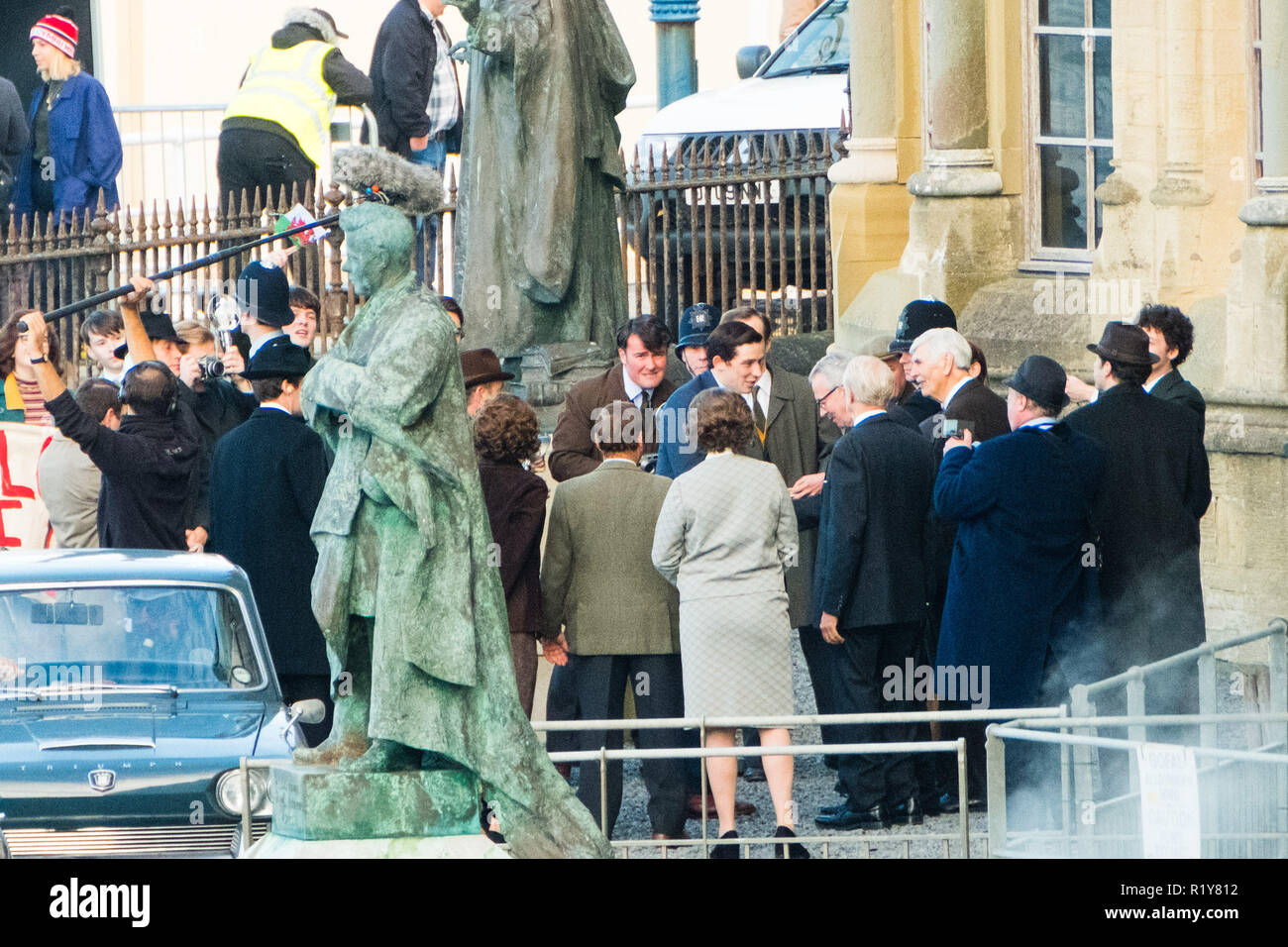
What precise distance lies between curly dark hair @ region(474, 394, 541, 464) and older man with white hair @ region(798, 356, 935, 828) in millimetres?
1188

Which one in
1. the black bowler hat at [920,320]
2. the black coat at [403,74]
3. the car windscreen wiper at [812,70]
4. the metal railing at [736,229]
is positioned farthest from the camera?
the car windscreen wiper at [812,70]

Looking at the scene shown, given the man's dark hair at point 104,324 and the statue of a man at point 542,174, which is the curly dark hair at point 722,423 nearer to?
the statue of a man at point 542,174

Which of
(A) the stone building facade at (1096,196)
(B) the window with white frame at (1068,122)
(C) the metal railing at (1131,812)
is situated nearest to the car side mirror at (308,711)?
(C) the metal railing at (1131,812)

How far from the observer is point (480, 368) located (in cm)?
1086

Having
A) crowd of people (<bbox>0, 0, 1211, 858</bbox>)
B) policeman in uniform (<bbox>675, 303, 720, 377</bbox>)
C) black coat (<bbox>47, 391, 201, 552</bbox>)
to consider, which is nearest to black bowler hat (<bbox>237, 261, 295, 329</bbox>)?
crowd of people (<bbox>0, 0, 1211, 858</bbox>)

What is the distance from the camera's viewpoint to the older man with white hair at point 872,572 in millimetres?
9930

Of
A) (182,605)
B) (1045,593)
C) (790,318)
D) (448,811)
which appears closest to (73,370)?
(790,318)

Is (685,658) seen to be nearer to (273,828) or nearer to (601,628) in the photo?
(601,628)

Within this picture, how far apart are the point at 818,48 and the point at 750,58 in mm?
5078

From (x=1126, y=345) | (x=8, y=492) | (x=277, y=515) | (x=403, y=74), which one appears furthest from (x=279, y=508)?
(x=403, y=74)

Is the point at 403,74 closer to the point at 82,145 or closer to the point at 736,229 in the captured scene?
the point at 82,145

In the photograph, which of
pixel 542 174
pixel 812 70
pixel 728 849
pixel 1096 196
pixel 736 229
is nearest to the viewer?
pixel 728 849

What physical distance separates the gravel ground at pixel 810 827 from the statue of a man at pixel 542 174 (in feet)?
8.74

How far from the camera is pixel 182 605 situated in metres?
9.79
